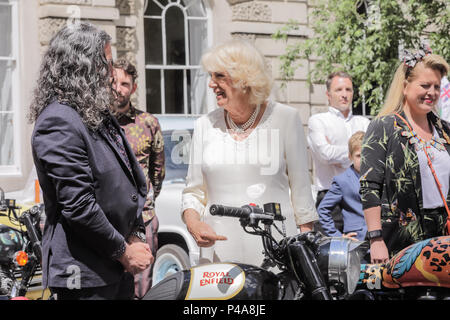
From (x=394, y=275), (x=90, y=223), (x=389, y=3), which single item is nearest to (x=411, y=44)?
(x=389, y=3)

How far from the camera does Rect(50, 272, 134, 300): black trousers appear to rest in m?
2.99

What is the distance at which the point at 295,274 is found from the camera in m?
3.00

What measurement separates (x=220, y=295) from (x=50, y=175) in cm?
80

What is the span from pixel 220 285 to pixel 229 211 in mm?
294

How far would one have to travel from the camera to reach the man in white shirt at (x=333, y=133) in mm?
6957

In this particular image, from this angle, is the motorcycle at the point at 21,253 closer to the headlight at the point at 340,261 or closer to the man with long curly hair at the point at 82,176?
the man with long curly hair at the point at 82,176

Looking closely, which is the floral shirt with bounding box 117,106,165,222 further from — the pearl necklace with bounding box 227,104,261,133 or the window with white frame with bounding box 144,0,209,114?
the window with white frame with bounding box 144,0,209,114

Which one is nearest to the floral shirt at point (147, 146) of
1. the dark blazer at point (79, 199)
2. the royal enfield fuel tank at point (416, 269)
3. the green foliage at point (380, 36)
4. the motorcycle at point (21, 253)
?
the motorcycle at point (21, 253)

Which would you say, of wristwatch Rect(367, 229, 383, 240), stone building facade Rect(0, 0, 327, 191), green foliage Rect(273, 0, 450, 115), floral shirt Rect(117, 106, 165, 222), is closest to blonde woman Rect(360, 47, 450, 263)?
wristwatch Rect(367, 229, 383, 240)

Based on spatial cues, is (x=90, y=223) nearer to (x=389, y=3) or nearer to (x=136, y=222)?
(x=136, y=222)

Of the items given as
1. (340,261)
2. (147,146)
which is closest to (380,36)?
(147,146)

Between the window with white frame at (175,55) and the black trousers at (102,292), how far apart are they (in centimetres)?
1018

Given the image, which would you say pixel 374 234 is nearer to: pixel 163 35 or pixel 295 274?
pixel 295 274

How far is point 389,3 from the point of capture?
986 cm
